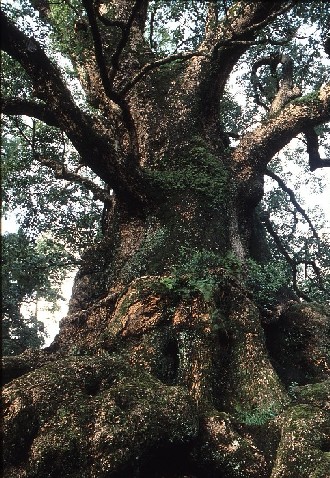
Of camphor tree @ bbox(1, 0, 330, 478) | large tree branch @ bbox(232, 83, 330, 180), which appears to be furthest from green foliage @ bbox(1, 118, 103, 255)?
large tree branch @ bbox(232, 83, 330, 180)

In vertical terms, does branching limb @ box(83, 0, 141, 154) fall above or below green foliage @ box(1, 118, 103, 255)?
below

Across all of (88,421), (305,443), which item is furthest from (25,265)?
(305,443)

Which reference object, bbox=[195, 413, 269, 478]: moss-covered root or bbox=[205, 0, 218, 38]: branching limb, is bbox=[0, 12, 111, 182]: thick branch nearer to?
bbox=[195, 413, 269, 478]: moss-covered root

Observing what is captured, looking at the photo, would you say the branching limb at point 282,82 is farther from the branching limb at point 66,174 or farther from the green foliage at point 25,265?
the green foliage at point 25,265

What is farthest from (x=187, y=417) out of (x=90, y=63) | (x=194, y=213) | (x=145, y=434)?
(x=90, y=63)

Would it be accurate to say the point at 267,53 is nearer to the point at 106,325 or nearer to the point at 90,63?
the point at 90,63

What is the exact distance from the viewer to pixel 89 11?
4156mm

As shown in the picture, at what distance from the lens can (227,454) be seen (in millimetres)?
3111

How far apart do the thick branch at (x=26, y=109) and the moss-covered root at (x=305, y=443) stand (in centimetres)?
540

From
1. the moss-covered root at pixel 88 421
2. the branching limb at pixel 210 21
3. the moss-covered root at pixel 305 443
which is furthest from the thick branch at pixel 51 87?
the branching limb at pixel 210 21

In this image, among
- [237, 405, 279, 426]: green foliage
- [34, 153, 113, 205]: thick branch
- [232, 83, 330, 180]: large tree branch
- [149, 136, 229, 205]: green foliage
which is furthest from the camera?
[34, 153, 113, 205]: thick branch

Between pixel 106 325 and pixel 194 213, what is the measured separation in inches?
85.7

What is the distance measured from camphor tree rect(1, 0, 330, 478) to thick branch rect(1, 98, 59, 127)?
0.09 ft

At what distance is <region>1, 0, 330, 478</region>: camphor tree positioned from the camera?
2896 mm
